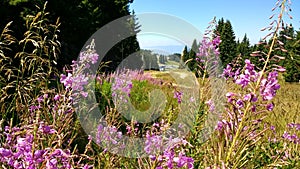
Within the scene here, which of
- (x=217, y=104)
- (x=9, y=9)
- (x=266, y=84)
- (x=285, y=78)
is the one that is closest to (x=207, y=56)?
(x=217, y=104)

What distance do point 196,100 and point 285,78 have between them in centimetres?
3626

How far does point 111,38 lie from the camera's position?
25.0 meters

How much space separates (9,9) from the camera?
10602 mm

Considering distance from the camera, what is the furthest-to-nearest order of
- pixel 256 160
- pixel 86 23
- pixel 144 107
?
pixel 86 23 → pixel 144 107 → pixel 256 160

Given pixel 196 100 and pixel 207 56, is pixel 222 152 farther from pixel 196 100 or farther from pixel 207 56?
pixel 207 56

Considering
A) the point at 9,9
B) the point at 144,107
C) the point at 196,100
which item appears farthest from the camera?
Result: the point at 9,9

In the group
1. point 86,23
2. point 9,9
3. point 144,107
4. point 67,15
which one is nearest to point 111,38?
point 86,23

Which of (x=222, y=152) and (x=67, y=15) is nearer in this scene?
(x=222, y=152)

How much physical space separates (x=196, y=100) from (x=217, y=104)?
390 mm

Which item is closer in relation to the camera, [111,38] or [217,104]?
[217,104]

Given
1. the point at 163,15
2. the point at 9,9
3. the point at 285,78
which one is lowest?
the point at 285,78

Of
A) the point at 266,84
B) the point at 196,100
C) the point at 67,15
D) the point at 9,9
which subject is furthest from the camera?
the point at 67,15

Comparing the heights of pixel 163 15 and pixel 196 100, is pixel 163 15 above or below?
above

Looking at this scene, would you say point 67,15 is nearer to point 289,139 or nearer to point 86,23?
point 86,23
